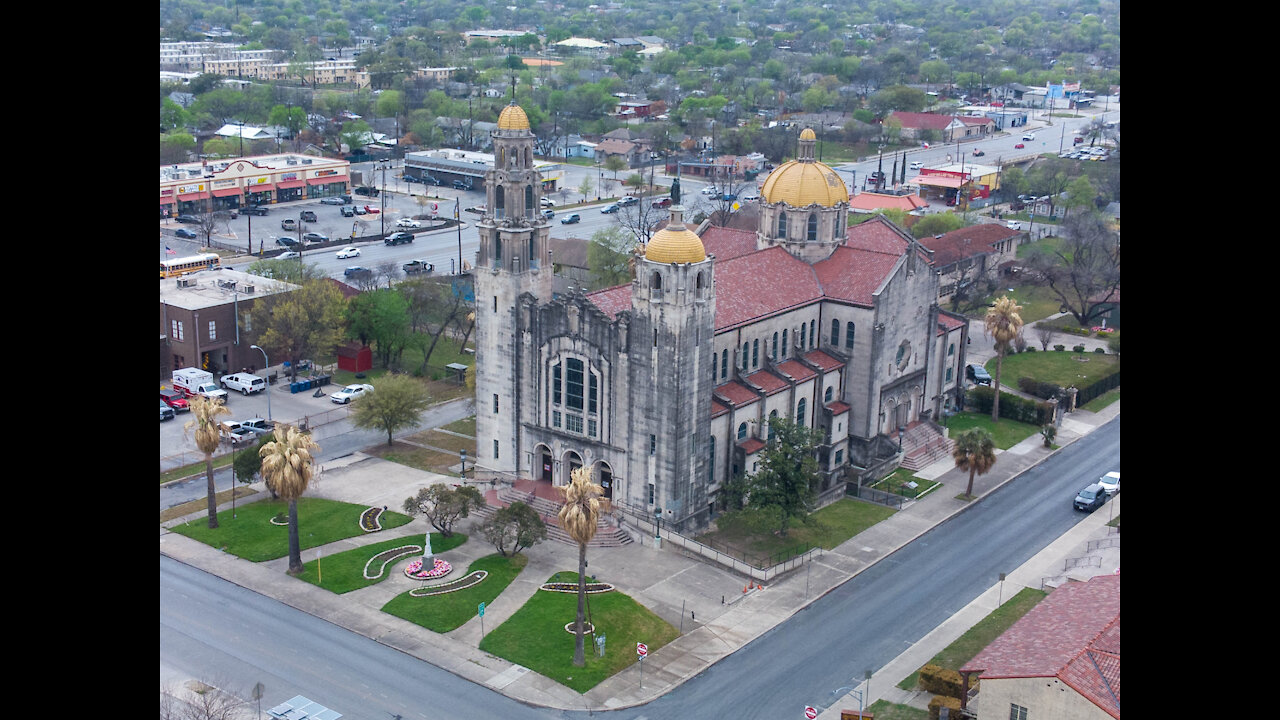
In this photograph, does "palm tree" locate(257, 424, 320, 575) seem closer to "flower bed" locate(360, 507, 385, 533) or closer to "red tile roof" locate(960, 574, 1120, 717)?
"flower bed" locate(360, 507, 385, 533)

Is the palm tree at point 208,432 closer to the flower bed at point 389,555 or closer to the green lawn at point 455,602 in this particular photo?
the flower bed at point 389,555

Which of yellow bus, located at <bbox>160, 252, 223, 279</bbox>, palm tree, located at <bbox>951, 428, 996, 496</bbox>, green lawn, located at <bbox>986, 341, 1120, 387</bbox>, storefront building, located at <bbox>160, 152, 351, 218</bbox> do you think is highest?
storefront building, located at <bbox>160, 152, 351, 218</bbox>

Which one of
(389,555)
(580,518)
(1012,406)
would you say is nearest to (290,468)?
(389,555)

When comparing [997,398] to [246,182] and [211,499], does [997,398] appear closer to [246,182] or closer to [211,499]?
[211,499]

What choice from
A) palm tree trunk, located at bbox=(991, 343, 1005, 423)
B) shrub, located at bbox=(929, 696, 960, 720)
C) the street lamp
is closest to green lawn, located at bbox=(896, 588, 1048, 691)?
shrub, located at bbox=(929, 696, 960, 720)
